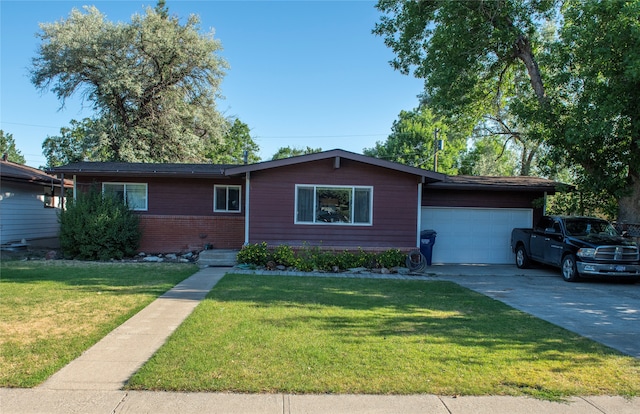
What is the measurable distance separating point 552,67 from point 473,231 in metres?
5.99

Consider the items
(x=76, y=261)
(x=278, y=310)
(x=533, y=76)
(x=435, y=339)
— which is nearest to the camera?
(x=435, y=339)

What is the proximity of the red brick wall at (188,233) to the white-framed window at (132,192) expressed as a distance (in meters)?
0.58

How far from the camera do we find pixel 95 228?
42.7ft

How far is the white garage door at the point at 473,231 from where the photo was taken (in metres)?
14.5

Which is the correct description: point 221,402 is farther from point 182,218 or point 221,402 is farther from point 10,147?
point 10,147

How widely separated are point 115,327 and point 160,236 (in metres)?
9.11

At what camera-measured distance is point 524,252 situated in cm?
1348

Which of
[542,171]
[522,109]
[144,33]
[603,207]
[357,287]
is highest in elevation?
[144,33]

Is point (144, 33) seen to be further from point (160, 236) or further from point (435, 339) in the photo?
point (435, 339)

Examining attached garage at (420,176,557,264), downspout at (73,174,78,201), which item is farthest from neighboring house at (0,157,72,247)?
attached garage at (420,176,557,264)

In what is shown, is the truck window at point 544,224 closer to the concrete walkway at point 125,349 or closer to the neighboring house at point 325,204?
the neighboring house at point 325,204

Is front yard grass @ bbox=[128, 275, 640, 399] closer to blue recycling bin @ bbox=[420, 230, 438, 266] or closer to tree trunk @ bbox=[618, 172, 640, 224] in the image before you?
blue recycling bin @ bbox=[420, 230, 438, 266]

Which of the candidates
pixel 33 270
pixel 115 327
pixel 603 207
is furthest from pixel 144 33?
pixel 603 207

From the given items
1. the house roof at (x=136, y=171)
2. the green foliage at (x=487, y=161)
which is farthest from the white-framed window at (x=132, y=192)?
the green foliage at (x=487, y=161)
